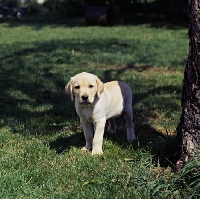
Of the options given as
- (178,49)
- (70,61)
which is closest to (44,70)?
(70,61)

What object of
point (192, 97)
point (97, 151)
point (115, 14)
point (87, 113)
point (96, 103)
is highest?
point (192, 97)

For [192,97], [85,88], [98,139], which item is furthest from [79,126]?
[192,97]

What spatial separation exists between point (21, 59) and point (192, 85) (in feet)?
27.0

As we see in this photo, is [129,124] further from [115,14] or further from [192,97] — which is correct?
[115,14]

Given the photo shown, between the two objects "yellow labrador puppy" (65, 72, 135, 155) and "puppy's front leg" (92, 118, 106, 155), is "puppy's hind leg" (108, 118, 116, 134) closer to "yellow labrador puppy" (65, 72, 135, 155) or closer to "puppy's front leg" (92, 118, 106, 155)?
"yellow labrador puppy" (65, 72, 135, 155)

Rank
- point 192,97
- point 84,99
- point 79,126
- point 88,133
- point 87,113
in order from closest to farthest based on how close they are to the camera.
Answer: point 192,97 → point 84,99 → point 87,113 → point 88,133 → point 79,126

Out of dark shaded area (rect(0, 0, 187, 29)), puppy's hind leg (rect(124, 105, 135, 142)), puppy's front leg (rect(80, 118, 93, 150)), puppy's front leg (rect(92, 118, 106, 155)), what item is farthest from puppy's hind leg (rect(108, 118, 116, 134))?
dark shaded area (rect(0, 0, 187, 29))

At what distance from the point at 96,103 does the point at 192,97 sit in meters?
1.26

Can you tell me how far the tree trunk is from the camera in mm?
3658

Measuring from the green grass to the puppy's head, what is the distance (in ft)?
2.14

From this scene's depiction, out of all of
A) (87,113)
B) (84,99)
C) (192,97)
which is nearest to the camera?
(192,97)

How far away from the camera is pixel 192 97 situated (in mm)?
3748

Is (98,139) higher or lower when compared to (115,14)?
higher

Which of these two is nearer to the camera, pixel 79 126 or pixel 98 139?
pixel 98 139
